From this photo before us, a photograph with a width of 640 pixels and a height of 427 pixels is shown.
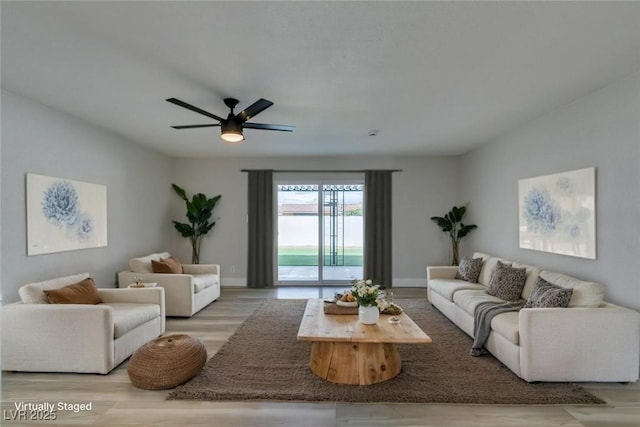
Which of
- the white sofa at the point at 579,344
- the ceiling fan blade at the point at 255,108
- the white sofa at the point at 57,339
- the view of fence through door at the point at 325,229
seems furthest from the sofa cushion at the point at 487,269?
the white sofa at the point at 57,339

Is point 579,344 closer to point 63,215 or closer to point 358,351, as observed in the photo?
point 358,351

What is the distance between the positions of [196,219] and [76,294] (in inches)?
131

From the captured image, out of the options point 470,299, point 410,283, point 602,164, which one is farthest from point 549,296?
point 410,283

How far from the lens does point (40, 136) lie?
12.1 ft

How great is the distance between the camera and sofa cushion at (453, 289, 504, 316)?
388 cm

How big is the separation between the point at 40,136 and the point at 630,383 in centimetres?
645

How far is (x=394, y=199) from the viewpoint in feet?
22.8

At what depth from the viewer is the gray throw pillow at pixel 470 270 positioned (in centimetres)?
504

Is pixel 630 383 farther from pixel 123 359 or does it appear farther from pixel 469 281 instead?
pixel 123 359

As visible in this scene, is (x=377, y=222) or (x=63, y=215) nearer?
(x=63, y=215)

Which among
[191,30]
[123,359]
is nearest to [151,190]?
[123,359]

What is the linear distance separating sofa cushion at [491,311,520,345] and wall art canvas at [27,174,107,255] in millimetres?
4955

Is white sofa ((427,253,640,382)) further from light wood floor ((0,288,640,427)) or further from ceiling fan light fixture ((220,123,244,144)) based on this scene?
ceiling fan light fixture ((220,123,244,144))

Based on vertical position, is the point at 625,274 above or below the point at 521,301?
above
